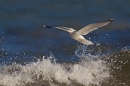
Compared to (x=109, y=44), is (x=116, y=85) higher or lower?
lower

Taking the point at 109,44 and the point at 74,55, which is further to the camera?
the point at 109,44

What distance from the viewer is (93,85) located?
14406mm

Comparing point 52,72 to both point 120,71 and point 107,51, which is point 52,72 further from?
point 107,51

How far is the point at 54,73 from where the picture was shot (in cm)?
1534

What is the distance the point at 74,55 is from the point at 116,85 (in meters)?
4.49

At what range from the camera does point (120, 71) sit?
52.2ft

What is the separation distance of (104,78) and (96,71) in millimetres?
627

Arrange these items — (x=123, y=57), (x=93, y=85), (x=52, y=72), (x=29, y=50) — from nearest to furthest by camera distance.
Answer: (x=93, y=85)
(x=52, y=72)
(x=123, y=57)
(x=29, y=50)

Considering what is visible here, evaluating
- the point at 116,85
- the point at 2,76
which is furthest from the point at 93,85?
the point at 2,76

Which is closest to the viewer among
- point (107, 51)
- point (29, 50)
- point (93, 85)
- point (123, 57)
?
point (93, 85)

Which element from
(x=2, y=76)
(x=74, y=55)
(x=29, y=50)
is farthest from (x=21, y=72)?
(x=29, y=50)

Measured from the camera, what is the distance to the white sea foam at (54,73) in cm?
1470

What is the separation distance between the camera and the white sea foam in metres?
14.7

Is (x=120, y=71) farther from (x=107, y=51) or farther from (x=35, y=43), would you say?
(x=35, y=43)
